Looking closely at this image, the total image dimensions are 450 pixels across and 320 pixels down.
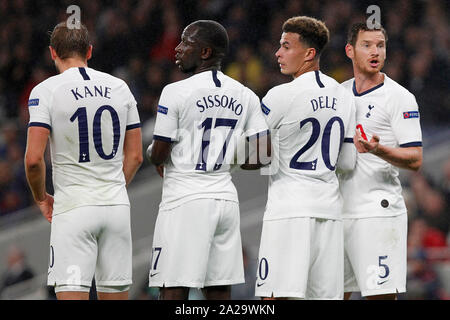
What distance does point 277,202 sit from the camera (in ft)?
18.8

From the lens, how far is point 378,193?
236 inches

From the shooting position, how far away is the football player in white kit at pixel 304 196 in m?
5.64

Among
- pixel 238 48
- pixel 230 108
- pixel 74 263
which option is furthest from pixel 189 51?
pixel 238 48

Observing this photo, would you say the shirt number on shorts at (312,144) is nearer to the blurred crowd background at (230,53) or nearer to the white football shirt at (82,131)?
the white football shirt at (82,131)

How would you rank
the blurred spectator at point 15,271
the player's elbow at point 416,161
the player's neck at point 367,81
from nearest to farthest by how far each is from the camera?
the player's elbow at point 416,161 < the player's neck at point 367,81 < the blurred spectator at point 15,271

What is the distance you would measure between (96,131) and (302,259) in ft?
4.94

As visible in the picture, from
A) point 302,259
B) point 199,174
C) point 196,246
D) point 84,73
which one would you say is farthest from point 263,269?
point 84,73

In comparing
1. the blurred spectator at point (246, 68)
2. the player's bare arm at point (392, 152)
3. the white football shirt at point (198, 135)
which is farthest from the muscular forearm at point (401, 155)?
the blurred spectator at point (246, 68)

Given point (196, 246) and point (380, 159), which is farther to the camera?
point (380, 159)

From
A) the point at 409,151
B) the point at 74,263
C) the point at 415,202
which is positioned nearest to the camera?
the point at 74,263

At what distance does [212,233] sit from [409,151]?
55.8 inches

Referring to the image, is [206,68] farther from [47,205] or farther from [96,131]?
[47,205]

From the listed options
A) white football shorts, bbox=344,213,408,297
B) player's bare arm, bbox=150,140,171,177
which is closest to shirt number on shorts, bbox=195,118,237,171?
player's bare arm, bbox=150,140,171,177

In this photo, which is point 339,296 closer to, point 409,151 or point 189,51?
point 409,151
